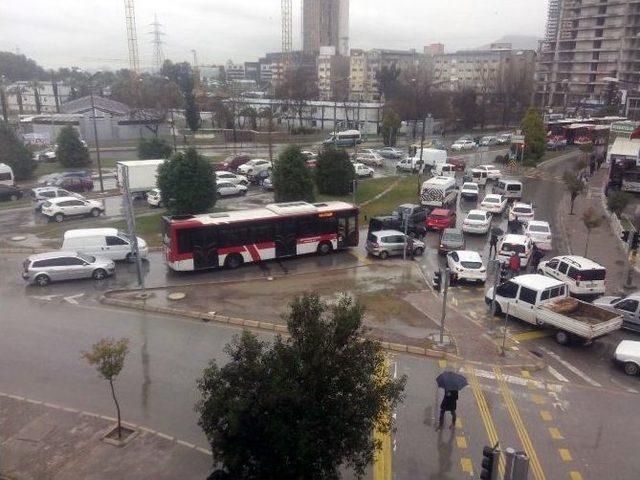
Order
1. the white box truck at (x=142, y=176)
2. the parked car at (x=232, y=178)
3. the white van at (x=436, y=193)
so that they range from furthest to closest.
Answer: the parked car at (x=232, y=178) < the white box truck at (x=142, y=176) < the white van at (x=436, y=193)

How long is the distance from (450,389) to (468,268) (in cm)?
1054

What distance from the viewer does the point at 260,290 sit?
67.7ft

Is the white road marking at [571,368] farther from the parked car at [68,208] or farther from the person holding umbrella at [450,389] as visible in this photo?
the parked car at [68,208]

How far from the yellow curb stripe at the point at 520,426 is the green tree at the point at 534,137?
44.5m

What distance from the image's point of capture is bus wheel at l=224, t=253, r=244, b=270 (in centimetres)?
2275

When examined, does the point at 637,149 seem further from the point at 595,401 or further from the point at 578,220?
the point at 595,401

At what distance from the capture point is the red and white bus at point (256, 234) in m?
21.7

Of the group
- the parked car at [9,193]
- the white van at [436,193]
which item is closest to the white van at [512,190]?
the white van at [436,193]

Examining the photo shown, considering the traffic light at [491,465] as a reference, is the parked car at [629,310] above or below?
below

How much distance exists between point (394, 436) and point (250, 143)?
64.8 m

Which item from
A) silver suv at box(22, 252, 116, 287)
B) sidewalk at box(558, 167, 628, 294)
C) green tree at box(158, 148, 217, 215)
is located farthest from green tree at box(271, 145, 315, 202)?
sidewalk at box(558, 167, 628, 294)

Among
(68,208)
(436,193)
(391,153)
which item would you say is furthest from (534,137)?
(68,208)

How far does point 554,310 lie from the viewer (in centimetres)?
1658

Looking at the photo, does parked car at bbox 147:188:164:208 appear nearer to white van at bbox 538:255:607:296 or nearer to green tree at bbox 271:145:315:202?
green tree at bbox 271:145:315:202
